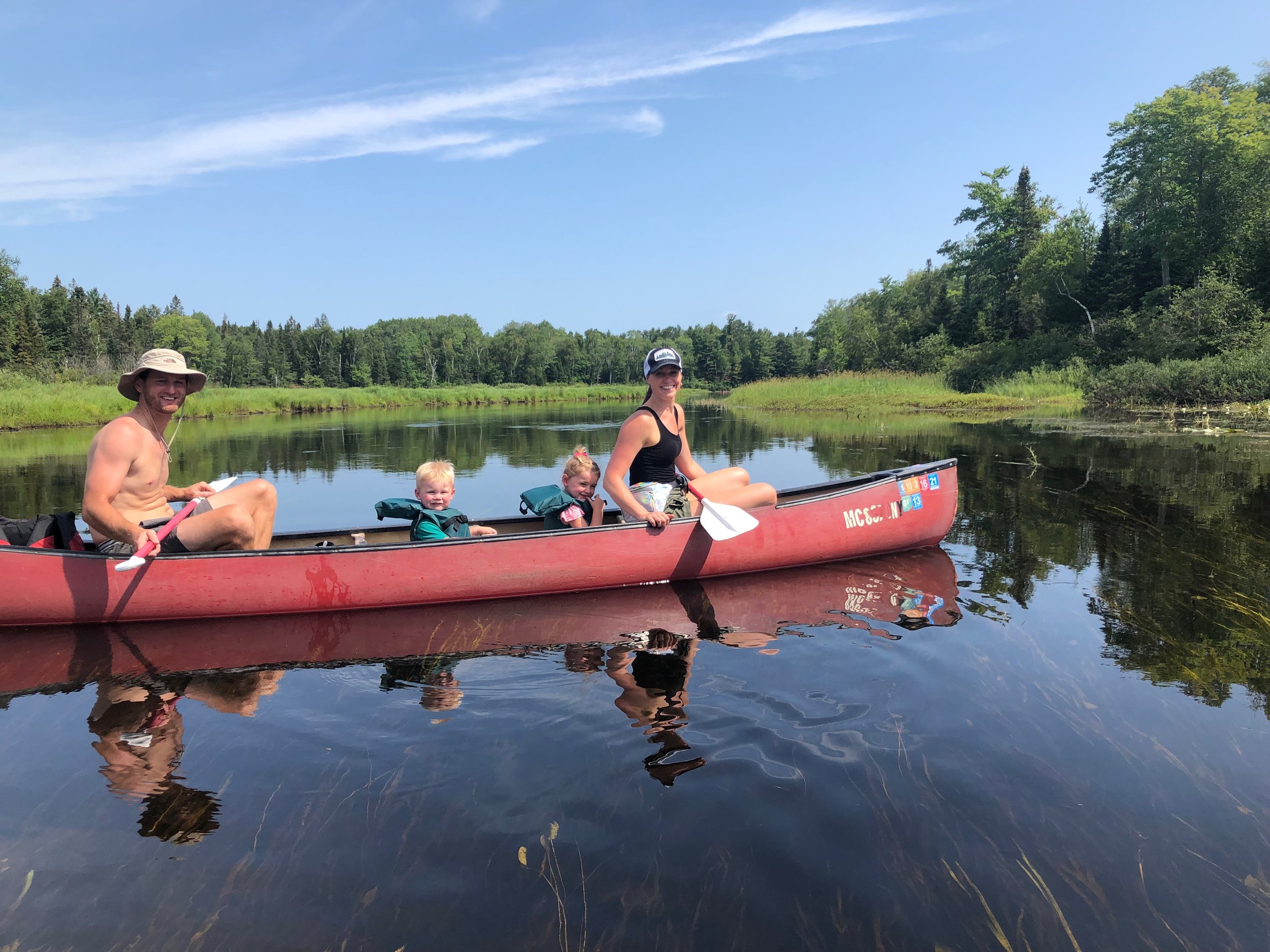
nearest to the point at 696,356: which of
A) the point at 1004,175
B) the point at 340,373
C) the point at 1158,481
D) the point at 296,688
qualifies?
the point at 340,373

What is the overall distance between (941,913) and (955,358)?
47.0 m

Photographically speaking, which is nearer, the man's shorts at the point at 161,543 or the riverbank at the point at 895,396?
the man's shorts at the point at 161,543

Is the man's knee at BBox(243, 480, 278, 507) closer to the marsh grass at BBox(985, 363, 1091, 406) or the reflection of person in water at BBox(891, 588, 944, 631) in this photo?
the reflection of person in water at BBox(891, 588, 944, 631)

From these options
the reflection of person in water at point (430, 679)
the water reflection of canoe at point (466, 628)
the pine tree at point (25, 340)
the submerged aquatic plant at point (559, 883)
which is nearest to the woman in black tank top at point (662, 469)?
the water reflection of canoe at point (466, 628)

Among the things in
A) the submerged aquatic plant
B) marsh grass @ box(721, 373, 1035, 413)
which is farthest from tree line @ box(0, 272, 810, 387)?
the submerged aquatic plant

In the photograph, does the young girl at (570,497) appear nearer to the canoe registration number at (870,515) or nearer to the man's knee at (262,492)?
the man's knee at (262,492)

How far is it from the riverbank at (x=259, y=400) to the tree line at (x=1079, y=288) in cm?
677

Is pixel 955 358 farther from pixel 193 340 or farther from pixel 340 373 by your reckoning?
pixel 193 340

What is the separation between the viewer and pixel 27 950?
2.28 m

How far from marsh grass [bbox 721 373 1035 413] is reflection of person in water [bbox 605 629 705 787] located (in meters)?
27.3

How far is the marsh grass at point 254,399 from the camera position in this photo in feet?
83.6

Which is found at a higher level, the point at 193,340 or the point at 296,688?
the point at 193,340

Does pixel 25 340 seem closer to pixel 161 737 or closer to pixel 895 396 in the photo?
pixel 895 396

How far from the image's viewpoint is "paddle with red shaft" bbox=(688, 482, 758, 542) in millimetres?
5866
